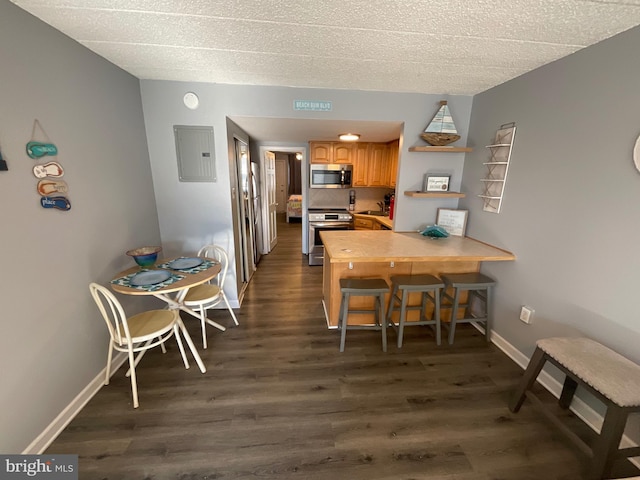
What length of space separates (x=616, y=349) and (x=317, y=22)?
2.60 m

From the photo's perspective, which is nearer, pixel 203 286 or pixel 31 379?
pixel 31 379

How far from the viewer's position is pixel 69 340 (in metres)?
1.64

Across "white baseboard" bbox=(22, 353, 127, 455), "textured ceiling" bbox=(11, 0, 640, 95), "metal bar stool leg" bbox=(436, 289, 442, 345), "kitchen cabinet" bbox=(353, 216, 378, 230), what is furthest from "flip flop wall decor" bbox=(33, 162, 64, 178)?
"kitchen cabinet" bbox=(353, 216, 378, 230)

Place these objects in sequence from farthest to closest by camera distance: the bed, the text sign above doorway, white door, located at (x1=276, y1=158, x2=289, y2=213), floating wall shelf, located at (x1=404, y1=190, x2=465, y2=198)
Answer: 1. white door, located at (x1=276, y1=158, x2=289, y2=213)
2. the bed
3. floating wall shelf, located at (x1=404, y1=190, x2=465, y2=198)
4. the text sign above doorway

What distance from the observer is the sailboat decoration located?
104 inches

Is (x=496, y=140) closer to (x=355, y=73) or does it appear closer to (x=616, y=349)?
(x=355, y=73)

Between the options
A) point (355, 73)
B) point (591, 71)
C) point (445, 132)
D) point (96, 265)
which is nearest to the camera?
point (591, 71)

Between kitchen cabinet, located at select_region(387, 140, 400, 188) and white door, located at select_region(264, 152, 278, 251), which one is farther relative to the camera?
white door, located at select_region(264, 152, 278, 251)

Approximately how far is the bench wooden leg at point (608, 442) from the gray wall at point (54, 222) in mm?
2925

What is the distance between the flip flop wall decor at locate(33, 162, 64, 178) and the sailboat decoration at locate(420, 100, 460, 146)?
3.01 m

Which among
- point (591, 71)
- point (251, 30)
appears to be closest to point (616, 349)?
point (591, 71)

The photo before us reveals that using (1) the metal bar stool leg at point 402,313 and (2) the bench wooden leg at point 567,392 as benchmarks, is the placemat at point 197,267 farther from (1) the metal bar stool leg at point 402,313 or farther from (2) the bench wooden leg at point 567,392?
(2) the bench wooden leg at point 567,392

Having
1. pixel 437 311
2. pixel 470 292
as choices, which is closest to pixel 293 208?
pixel 470 292

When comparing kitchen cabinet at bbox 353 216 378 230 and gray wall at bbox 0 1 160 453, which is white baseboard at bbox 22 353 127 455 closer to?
gray wall at bbox 0 1 160 453
